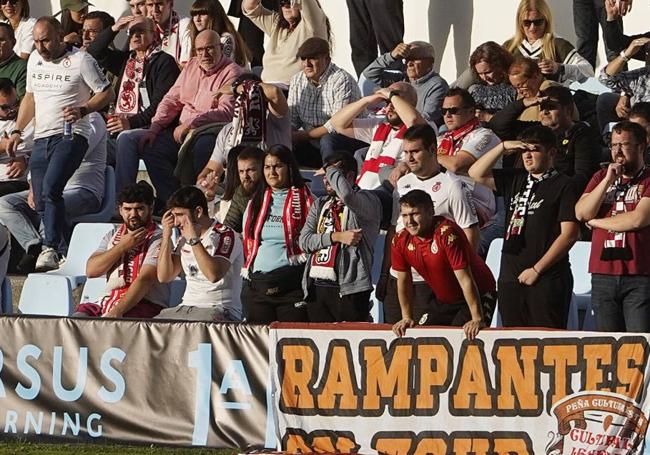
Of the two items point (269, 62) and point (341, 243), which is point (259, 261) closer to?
point (341, 243)

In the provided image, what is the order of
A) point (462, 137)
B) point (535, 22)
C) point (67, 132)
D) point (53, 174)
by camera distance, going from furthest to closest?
point (535, 22) < point (67, 132) < point (53, 174) < point (462, 137)

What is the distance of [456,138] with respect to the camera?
10.7 m

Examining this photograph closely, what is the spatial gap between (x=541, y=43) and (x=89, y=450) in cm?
546

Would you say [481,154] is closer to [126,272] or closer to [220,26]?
[126,272]

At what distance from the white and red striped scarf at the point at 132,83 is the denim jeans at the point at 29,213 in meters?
1.20

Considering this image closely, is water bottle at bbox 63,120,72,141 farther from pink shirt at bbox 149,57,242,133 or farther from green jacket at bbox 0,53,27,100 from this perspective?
green jacket at bbox 0,53,27,100

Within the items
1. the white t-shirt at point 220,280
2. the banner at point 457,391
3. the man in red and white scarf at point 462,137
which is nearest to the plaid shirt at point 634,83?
the man in red and white scarf at point 462,137

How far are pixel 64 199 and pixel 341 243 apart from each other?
341cm

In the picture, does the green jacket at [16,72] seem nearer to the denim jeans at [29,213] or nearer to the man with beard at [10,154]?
the man with beard at [10,154]

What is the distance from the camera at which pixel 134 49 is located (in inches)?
519

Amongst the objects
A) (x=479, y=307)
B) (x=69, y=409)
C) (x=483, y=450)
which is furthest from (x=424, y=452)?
(x=69, y=409)

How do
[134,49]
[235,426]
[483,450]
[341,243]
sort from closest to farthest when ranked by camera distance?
1. [483,450]
2. [235,426]
3. [341,243]
4. [134,49]

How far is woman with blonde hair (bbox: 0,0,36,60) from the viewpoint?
14.3 meters

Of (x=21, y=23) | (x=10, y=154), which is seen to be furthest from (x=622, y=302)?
(x=21, y=23)
